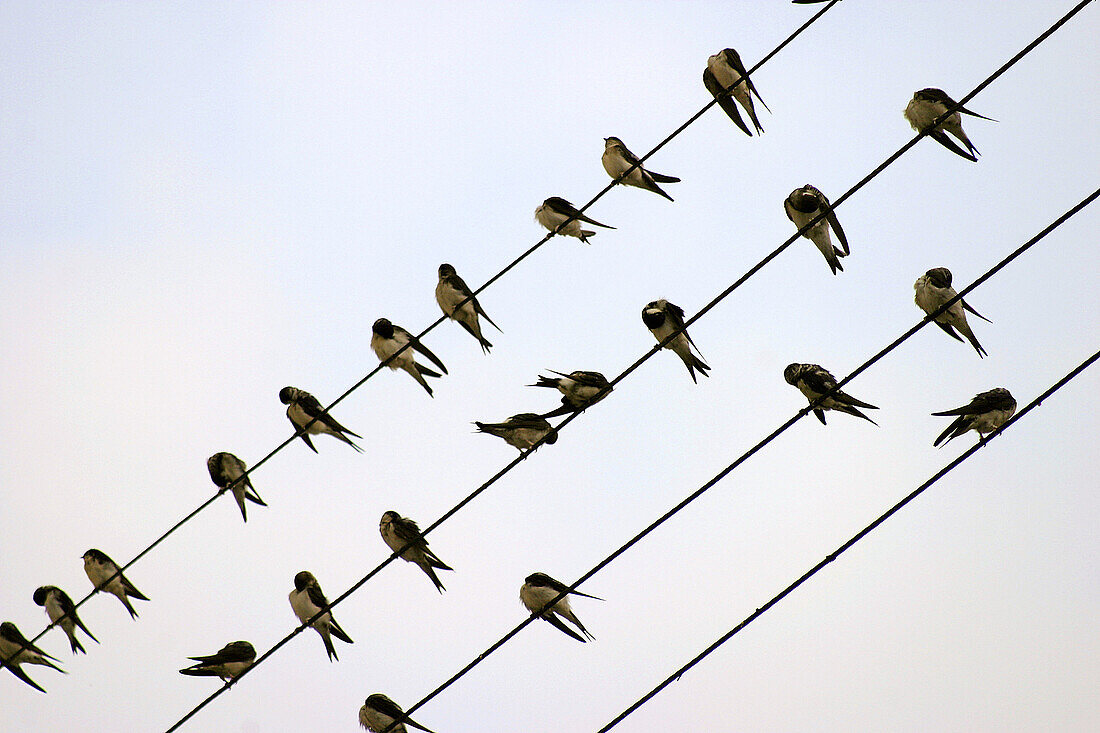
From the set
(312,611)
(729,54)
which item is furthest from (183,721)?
(729,54)

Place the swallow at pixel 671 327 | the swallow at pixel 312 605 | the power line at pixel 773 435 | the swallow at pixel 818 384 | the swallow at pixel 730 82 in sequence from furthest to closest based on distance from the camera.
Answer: the swallow at pixel 730 82
the swallow at pixel 312 605
the swallow at pixel 671 327
the swallow at pixel 818 384
the power line at pixel 773 435

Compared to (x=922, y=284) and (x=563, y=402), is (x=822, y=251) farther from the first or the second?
(x=563, y=402)

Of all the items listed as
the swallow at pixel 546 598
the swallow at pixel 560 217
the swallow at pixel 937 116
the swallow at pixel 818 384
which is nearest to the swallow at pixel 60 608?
the swallow at pixel 546 598

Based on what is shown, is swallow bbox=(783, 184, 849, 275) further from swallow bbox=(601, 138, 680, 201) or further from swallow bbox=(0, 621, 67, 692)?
swallow bbox=(0, 621, 67, 692)

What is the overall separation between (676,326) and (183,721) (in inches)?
136

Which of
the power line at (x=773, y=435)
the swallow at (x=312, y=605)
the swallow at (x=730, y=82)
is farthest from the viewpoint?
the swallow at (x=730, y=82)

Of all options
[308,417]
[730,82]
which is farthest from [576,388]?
[730,82]

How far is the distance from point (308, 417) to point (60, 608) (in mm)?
3010

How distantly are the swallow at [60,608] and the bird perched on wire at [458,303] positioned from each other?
366 cm

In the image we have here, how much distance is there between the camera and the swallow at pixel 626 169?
8.38 m

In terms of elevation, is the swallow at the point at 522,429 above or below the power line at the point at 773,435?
above

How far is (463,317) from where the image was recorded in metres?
7.85

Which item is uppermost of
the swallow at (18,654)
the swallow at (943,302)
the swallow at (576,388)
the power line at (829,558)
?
the swallow at (18,654)

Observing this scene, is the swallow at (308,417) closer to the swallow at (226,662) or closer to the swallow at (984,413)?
the swallow at (226,662)
